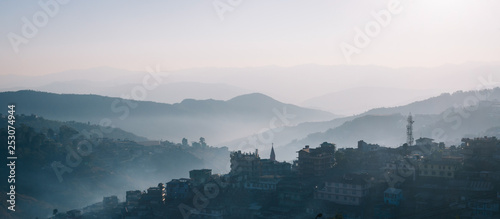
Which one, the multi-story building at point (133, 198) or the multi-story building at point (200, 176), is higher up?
the multi-story building at point (200, 176)

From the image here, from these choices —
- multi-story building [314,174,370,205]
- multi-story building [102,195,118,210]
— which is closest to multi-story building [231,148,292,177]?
multi-story building [314,174,370,205]

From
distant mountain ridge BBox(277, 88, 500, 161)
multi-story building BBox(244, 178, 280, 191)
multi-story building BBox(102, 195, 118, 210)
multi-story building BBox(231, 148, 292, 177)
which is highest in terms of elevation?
distant mountain ridge BBox(277, 88, 500, 161)

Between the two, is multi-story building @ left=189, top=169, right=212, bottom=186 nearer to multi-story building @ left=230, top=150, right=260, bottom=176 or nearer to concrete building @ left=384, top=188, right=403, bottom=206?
multi-story building @ left=230, top=150, right=260, bottom=176

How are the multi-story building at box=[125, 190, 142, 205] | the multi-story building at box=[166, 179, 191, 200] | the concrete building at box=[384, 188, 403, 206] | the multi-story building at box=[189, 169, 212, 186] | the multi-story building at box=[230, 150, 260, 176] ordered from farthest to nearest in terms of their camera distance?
the multi-story building at box=[189, 169, 212, 186] < the multi-story building at box=[125, 190, 142, 205] < the multi-story building at box=[230, 150, 260, 176] < the multi-story building at box=[166, 179, 191, 200] < the concrete building at box=[384, 188, 403, 206]

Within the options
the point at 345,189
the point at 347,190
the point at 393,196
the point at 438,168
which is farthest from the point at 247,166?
the point at 438,168

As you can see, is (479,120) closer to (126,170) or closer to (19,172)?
(126,170)

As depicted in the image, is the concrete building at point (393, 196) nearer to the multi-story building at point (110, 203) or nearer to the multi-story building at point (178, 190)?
the multi-story building at point (178, 190)

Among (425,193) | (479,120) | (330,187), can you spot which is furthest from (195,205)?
(479,120)

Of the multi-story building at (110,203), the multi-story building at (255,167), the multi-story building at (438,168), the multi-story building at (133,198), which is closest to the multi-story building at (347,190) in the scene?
the multi-story building at (438,168)

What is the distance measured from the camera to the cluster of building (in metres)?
30.1

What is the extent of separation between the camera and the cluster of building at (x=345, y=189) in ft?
98.7

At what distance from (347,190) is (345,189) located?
0.56 ft

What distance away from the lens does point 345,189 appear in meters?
32.8

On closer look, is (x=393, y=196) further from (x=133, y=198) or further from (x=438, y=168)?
(x=133, y=198)
